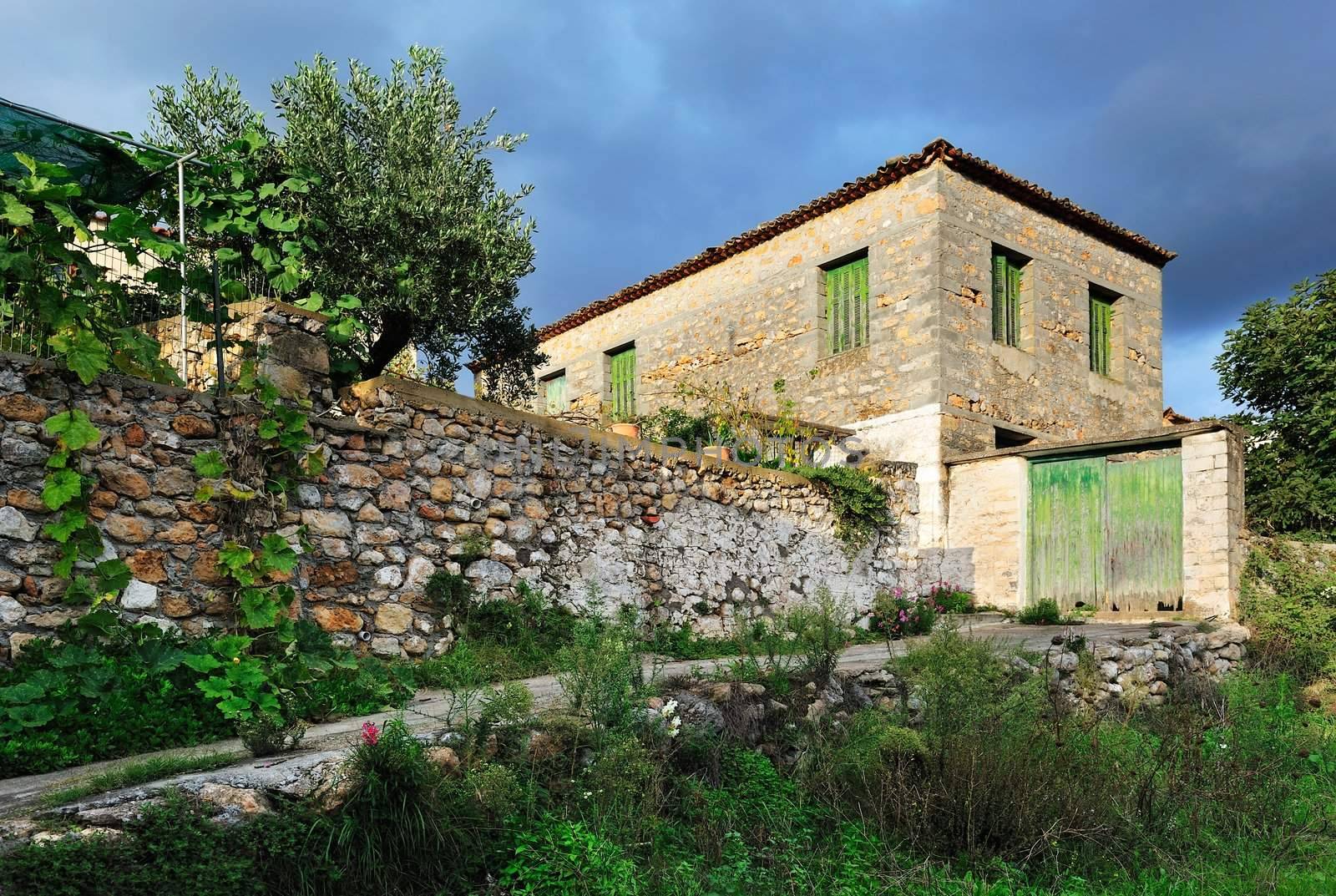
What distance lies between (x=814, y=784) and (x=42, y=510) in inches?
174

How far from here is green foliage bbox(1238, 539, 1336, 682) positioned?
929 centimetres

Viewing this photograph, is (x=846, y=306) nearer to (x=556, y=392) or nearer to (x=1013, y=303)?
(x=1013, y=303)

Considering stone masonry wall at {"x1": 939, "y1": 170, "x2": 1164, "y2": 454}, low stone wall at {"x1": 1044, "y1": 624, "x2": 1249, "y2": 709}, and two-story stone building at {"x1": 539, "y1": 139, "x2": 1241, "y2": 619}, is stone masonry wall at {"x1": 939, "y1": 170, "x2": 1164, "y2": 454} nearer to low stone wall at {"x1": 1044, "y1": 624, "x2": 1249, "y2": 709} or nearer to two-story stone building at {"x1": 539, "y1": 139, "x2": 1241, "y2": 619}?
two-story stone building at {"x1": 539, "y1": 139, "x2": 1241, "y2": 619}

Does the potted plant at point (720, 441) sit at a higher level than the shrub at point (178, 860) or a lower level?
higher

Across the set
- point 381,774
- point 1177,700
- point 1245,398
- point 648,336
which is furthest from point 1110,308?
point 381,774

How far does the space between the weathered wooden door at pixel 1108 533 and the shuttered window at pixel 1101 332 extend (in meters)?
3.85

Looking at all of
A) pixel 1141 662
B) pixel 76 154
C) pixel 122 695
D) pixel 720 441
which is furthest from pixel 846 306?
pixel 122 695

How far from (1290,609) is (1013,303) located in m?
5.45

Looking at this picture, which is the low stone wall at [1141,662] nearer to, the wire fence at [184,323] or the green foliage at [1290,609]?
the green foliage at [1290,609]

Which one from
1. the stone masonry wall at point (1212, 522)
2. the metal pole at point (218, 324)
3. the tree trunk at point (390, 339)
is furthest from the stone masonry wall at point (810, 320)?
the metal pole at point (218, 324)

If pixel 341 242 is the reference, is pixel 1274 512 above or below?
below

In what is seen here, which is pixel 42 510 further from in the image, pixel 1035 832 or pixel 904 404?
pixel 904 404

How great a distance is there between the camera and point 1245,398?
48.7 feet

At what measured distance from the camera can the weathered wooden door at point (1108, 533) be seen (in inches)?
411
